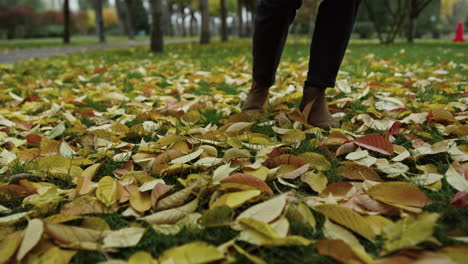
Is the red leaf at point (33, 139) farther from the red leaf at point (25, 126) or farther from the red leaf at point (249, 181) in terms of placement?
the red leaf at point (249, 181)

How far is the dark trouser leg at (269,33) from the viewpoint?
5.91 ft

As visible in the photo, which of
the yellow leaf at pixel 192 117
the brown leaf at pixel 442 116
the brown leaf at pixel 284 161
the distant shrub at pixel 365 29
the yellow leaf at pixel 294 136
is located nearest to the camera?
the brown leaf at pixel 284 161

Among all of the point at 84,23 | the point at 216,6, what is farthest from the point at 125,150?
the point at 84,23

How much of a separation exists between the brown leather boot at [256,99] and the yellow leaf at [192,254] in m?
1.30

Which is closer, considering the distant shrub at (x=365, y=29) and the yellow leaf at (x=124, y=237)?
the yellow leaf at (x=124, y=237)

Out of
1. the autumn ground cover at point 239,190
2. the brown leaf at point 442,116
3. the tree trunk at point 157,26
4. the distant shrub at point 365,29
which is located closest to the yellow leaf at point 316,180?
the autumn ground cover at point 239,190

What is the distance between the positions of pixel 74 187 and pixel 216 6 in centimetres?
3464

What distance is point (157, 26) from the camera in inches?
321

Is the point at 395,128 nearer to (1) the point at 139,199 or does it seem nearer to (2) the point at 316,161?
(2) the point at 316,161

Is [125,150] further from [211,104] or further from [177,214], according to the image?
[211,104]

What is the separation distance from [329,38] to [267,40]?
341mm

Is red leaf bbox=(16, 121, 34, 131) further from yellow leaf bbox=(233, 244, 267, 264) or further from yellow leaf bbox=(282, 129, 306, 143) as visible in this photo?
yellow leaf bbox=(233, 244, 267, 264)

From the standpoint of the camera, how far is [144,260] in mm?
821

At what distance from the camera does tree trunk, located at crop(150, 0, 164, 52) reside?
7.95 m
